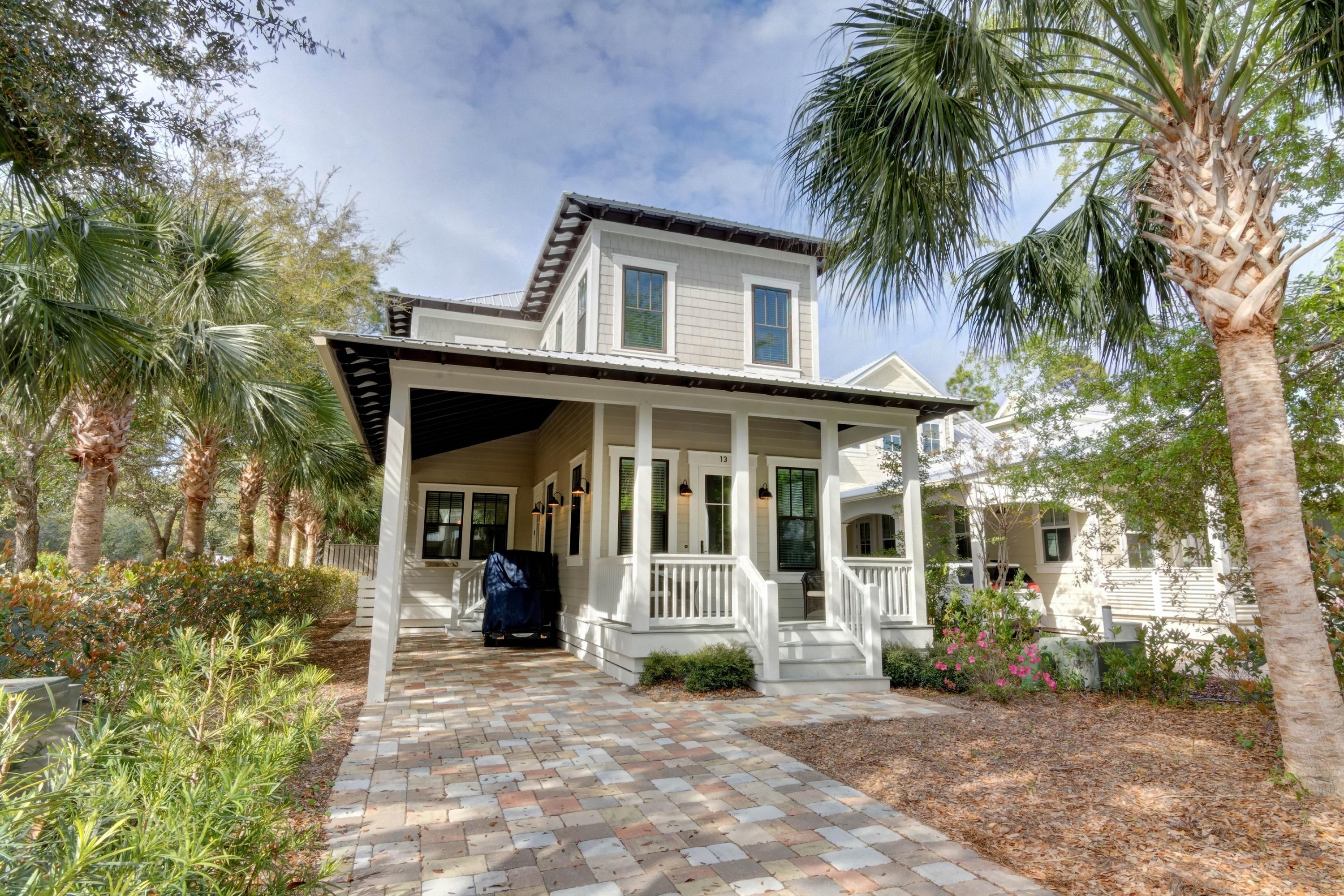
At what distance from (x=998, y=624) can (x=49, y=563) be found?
32.3ft

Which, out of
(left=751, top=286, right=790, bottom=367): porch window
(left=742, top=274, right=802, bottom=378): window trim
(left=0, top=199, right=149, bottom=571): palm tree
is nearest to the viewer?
(left=0, top=199, right=149, bottom=571): palm tree

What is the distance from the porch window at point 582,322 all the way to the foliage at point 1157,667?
8189 mm

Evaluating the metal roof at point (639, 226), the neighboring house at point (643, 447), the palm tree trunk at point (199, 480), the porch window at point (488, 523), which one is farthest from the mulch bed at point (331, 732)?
the metal roof at point (639, 226)

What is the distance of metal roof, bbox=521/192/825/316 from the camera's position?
1119 centimetres

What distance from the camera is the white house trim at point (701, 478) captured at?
35.9ft

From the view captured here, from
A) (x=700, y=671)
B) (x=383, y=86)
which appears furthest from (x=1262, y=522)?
(x=383, y=86)

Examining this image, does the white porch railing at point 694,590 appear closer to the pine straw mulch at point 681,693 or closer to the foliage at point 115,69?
the pine straw mulch at point 681,693

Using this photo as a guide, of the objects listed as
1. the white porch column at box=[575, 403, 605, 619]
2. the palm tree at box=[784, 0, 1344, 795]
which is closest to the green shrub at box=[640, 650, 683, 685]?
the white porch column at box=[575, 403, 605, 619]

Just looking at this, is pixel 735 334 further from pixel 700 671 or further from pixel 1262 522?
pixel 1262 522

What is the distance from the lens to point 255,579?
29.5 ft

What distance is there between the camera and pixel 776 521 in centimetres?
1134

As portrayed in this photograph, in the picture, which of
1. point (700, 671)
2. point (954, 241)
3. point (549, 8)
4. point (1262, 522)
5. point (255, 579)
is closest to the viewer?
point (1262, 522)

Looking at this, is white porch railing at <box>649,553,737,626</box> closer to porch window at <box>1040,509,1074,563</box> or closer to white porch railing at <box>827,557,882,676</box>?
white porch railing at <box>827,557,882,676</box>

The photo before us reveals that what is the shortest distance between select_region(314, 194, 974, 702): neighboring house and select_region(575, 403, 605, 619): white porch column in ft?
0.13
